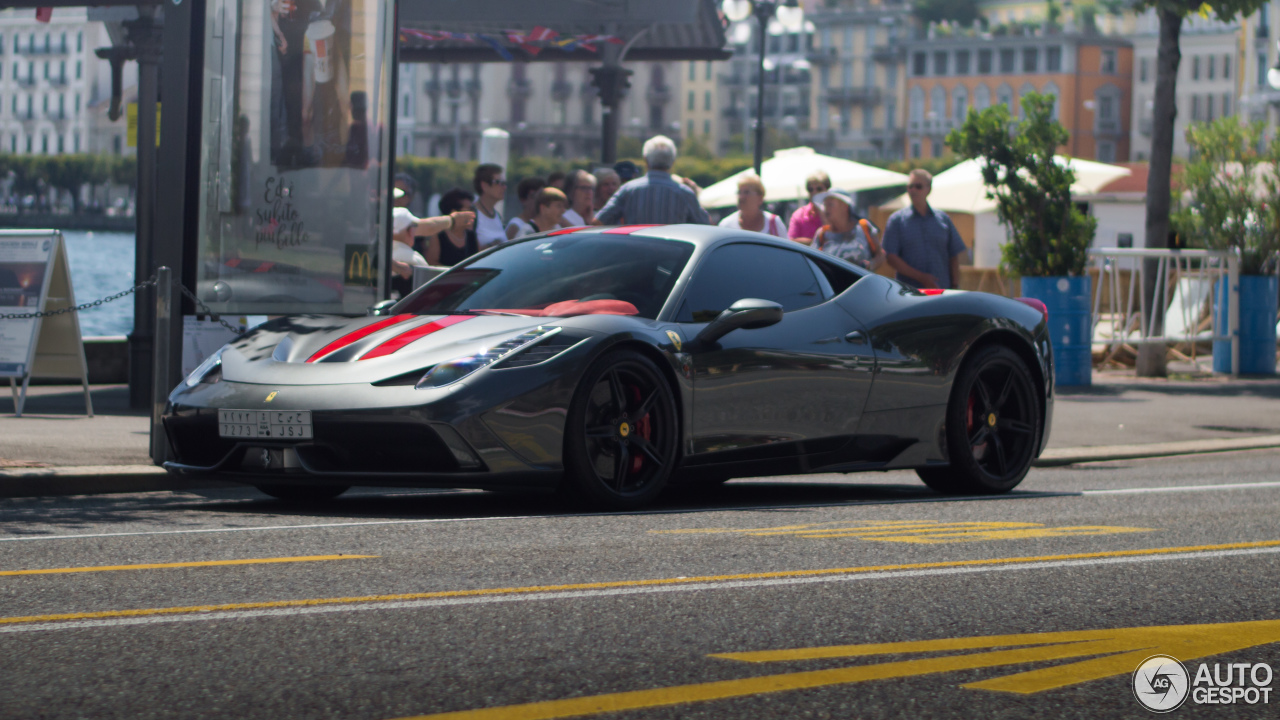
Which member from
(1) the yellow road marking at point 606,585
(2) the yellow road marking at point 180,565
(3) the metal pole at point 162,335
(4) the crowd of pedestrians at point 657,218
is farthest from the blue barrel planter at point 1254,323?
(2) the yellow road marking at point 180,565

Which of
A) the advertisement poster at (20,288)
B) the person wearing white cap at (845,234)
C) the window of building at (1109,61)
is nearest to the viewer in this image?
the advertisement poster at (20,288)

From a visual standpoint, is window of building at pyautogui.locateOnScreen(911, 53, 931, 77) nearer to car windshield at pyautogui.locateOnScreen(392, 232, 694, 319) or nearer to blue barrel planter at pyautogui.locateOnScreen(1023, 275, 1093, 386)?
blue barrel planter at pyautogui.locateOnScreen(1023, 275, 1093, 386)

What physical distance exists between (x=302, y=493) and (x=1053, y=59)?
14100 centimetres

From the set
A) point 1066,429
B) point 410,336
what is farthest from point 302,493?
point 1066,429

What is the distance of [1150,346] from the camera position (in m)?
18.8

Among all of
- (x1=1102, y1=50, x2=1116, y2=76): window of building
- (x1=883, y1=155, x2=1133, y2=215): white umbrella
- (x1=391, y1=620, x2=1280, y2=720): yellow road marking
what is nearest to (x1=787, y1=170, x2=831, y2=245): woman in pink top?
(x1=391, y1=620, x2=1280, y2=720): yellow road marking

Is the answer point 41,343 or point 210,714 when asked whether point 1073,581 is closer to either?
point 210,714

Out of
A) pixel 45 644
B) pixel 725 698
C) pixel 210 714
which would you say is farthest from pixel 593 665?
pixel 45 644

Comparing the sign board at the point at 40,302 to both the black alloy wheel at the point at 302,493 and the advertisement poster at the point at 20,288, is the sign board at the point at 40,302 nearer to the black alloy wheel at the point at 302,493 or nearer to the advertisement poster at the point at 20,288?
the advertisement poster at the point at 20,288

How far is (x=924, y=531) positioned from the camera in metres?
7.24

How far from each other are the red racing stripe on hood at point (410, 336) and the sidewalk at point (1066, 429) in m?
1.75

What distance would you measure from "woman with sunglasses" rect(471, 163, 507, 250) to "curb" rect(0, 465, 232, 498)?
15.7 feet

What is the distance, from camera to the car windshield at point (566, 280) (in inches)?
311

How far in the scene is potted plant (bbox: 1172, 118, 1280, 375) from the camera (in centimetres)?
1961
